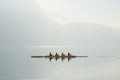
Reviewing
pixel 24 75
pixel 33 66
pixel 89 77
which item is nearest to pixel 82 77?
pixel 89 77

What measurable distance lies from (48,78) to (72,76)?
782 centimetres

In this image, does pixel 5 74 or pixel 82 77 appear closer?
pixel 82 77

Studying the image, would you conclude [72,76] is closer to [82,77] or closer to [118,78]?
[82,77]

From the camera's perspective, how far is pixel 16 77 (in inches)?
3907

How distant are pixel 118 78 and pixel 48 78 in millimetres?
20085

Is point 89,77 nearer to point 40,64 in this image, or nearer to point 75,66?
point 75,66

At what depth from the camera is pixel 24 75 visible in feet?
336

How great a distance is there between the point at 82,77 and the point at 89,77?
86.7 inches

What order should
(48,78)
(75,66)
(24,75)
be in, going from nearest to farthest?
(48,78), (24,75), (75,66)

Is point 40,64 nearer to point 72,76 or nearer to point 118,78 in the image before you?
point 72,76

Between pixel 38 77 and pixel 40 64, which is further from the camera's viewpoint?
pixel 40 64

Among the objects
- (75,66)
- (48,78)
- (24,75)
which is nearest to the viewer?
(48,78)

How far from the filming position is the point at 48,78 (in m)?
96.0

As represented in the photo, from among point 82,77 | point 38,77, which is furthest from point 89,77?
point 38,77
